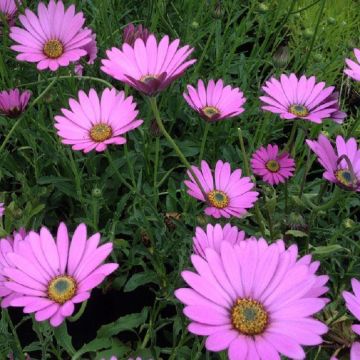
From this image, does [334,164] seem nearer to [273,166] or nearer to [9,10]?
[273,166]

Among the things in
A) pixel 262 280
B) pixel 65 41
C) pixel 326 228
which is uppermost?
pixel 65 41

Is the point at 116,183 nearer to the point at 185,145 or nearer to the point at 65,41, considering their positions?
the point at 185,145

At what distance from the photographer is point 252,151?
1358 millimetres

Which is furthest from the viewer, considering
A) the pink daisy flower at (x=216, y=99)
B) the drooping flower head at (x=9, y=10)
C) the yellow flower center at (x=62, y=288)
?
the drooping flower head at (x=9, y=10)

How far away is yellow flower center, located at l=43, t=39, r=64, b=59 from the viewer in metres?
1.08

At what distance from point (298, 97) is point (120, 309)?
61 cm

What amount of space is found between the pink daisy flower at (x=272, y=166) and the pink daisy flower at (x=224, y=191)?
0.14 metres

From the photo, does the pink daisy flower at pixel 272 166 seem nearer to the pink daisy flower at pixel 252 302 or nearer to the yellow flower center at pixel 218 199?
the yellow flower center at pixel 218 199

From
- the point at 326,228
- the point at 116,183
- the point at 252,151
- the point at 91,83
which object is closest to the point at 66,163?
the point at 116,183

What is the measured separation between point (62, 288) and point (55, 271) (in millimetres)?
42

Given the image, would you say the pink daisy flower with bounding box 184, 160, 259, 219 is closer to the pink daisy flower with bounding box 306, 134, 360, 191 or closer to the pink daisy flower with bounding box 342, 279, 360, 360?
the pink daisy flower with bounding box 306, 134, 360, 191

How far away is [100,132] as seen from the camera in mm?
982

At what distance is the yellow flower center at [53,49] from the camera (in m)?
1.08

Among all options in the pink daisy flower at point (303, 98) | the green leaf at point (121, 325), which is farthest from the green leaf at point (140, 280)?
the pink daisy flower at point (303, 98)
